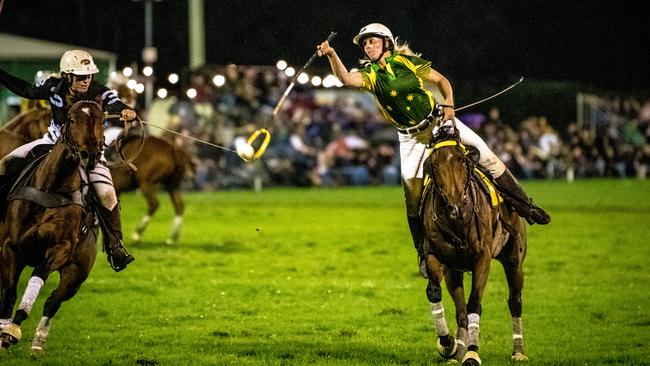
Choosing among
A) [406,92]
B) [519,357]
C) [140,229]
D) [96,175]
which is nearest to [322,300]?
[519,357]

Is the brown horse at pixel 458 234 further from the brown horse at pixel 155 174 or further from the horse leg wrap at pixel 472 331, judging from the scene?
the brown horse at pixel 155 174

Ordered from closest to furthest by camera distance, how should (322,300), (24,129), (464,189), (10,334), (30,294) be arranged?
(464,189) < (10,334) < (30,294) < (322,300) < (24,129)

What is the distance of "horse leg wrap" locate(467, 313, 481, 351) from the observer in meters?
9.42

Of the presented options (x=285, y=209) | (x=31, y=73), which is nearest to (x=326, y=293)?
(x=285, y=209)

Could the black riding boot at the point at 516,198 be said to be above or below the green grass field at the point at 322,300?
above

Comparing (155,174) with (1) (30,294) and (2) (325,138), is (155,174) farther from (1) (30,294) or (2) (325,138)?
(2) (325,138)

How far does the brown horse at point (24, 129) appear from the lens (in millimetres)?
16250

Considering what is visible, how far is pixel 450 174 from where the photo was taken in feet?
30.5

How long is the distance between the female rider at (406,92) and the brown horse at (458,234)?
1.21 feet

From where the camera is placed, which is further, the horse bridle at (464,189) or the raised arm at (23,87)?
the raised arm at (23,87)

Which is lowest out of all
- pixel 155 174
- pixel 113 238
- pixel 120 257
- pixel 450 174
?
pixel 120 257

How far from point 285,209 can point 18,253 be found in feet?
61.1

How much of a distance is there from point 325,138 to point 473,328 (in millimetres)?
30197

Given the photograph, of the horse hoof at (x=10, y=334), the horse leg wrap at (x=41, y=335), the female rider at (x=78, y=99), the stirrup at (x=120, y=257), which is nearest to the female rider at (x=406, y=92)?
the female rider at (x=78, y=99)
